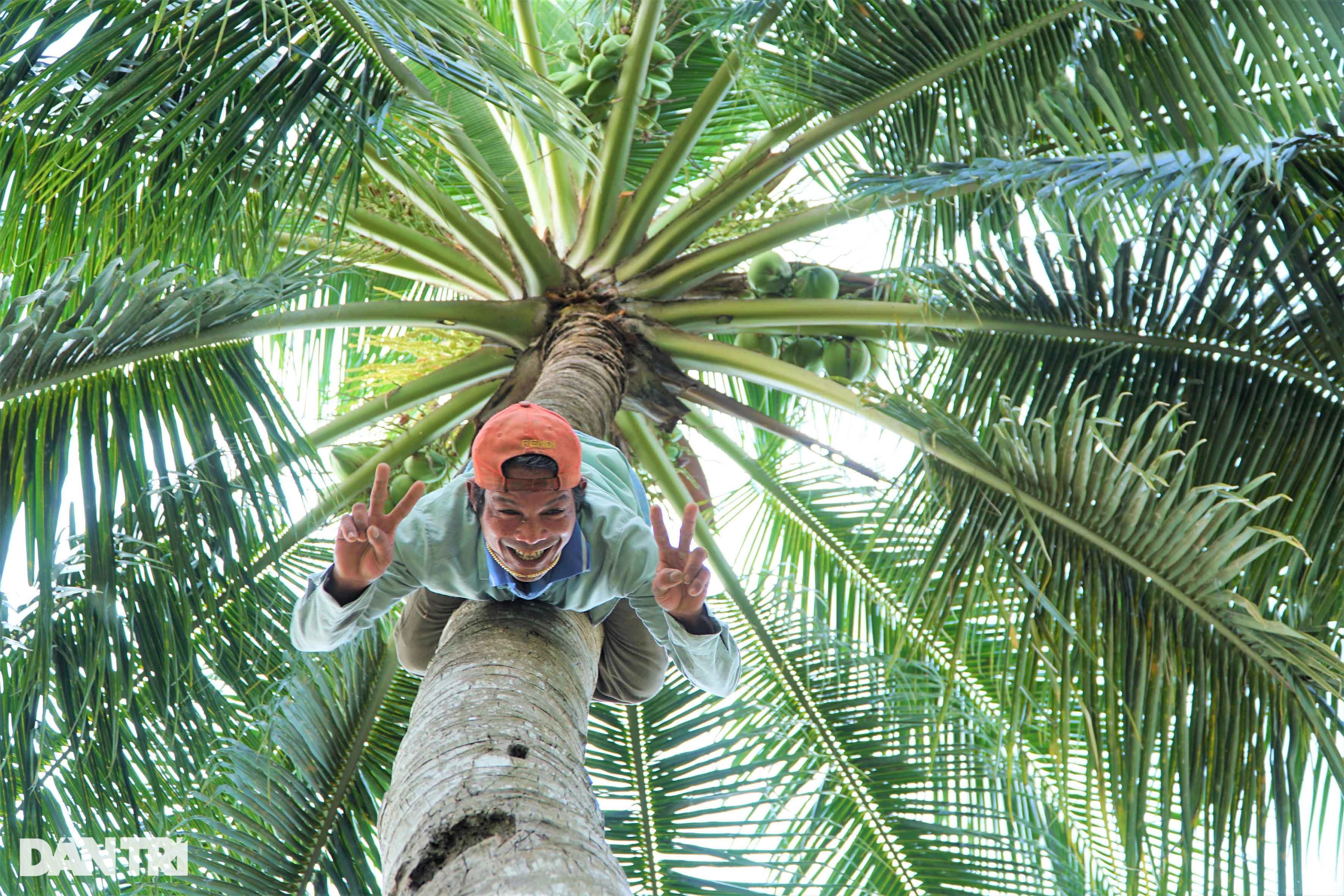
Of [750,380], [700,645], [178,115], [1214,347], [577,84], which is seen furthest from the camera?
[577,84]

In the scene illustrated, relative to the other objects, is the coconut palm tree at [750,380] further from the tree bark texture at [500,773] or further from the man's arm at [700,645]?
the man's arm at [700,645]

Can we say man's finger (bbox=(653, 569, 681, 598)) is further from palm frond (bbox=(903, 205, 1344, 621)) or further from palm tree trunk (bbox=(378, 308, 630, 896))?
palm frond (bbox=(903, 205, 1344, 621))

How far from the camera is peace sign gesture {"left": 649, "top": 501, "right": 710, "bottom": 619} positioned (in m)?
2.10

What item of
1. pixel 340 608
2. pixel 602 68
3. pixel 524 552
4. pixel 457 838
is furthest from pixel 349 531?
pixel 602 68

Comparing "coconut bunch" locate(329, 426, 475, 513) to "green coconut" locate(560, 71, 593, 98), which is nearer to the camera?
"coconut bunch" locate(329, 426, 475, 513)

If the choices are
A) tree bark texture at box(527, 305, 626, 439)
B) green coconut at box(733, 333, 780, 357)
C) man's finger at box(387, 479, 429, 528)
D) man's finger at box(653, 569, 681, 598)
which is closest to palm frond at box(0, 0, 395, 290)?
tree bark texture at box(527, 305, 626, 439)

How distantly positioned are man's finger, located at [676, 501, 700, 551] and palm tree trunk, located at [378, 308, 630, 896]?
28 cm

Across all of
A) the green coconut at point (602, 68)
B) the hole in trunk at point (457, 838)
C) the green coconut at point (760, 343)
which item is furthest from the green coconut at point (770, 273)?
the hole in trunk at point (457, 838)

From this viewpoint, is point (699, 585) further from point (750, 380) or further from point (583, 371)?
point (750, 380)

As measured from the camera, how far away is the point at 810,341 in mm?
3961

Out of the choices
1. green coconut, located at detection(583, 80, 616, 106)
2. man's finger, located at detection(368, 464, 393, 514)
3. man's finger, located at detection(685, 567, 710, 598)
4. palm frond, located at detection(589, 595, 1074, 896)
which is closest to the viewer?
man's finger, located at detection(368, 464, 393, 514)

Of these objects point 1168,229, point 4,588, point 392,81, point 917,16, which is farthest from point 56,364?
point 1168,229

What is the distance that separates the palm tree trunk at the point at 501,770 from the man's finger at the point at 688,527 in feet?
0.92

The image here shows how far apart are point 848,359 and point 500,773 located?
8.66ft
